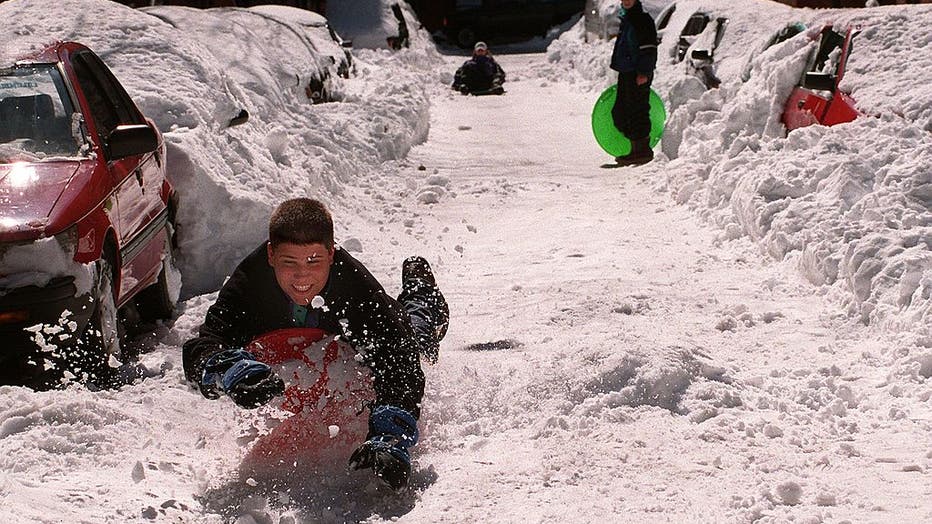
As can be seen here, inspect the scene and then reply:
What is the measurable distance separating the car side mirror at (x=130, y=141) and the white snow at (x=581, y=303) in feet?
3.37

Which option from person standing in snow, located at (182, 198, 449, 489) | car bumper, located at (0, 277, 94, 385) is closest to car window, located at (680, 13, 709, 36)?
car bumper, located at (0, 277, 94, 385)

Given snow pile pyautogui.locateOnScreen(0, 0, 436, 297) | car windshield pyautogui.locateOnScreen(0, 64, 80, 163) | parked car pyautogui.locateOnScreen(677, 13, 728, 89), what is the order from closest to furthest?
car windshield pyautogui.locateOnScreen(0, 64, 80, 163) → snow pile pyautogui.locateOnScreen(0, 0, 436, 297) → parked car pyautogui.locateOnScreen(677, 13, 728, 89)

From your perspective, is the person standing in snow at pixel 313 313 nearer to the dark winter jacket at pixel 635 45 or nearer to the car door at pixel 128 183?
the car door at pixel 128 183

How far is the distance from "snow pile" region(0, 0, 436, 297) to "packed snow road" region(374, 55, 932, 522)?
1.40 m

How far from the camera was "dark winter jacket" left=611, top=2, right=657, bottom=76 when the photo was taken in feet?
41.4

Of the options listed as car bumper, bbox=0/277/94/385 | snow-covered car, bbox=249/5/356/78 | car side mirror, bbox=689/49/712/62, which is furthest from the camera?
snow-covered car, bbox=249/5/356/78

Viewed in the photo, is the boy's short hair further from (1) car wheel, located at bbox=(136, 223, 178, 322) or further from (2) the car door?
(1) car wheel, located at bbox=(136, 223, 178, 322)

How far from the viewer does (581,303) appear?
6859mm

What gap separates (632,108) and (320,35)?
6372 mm

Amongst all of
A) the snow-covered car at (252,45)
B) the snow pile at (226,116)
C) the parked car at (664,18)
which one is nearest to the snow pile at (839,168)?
the snow pile at (226,116)

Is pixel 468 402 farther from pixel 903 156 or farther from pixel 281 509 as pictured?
pixel 903 156

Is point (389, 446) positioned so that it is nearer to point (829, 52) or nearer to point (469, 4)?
point (829, 52)

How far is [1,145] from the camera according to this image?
19.9ft

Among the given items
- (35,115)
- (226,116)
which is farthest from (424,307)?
(226,116)
